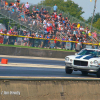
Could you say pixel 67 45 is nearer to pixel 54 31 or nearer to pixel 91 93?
pixel 54 31

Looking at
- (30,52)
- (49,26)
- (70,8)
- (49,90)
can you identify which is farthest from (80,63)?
(70,8)

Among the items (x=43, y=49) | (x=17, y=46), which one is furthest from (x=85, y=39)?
(x=17, y=46)

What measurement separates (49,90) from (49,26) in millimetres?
20449

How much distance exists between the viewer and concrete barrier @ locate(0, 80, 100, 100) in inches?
273

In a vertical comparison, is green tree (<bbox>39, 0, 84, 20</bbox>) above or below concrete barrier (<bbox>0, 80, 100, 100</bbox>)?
above

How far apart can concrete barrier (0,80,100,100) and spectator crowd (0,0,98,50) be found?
660 inches

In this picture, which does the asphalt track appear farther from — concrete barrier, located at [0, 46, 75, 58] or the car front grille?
concrete barrier, located at [0, 46, 75, 58]

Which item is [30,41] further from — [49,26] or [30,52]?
[49,26]

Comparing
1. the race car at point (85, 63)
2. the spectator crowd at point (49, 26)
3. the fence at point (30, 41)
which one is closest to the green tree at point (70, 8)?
the spectator crowd at point (49, 26)

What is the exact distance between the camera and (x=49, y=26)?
90.1 feet

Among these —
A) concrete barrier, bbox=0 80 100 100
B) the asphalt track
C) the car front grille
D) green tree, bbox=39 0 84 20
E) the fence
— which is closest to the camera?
concrete barrier, bbox=0 80 100 100

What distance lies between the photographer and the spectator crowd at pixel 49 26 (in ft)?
84.3

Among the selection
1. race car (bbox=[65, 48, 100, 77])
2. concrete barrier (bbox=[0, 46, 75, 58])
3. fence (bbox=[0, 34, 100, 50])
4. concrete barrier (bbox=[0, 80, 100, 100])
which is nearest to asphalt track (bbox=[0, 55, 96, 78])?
race car (bbox=[65, 48, 100, 77])

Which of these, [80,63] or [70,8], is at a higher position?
[70,8]
